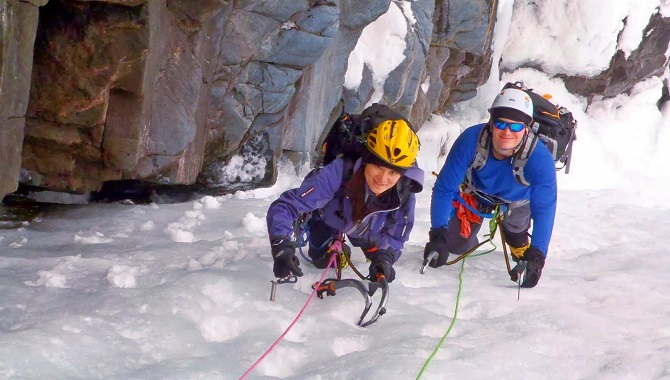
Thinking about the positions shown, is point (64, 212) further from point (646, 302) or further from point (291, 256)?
point (646, 302)

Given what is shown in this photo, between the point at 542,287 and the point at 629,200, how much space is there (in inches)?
379

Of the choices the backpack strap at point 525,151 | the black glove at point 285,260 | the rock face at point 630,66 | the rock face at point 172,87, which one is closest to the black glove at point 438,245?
the backpack strap at point 525,151

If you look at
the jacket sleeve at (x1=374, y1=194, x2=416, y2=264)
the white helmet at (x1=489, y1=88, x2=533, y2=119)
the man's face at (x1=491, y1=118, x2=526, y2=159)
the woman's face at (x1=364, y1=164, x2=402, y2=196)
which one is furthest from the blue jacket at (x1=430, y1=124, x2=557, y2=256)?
the woman's face at (x1=364, y1=164, x2=402, y2=196)

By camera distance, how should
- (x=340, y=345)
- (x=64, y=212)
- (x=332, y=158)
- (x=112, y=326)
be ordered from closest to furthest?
(x=112, y=326)
(x=340, y=345)
(x=332, y=158)
(x=64, y=212)

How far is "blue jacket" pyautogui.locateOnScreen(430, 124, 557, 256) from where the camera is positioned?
504 centimetres

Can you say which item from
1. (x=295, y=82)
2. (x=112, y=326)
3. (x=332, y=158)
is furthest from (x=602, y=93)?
(x=112, y=326)

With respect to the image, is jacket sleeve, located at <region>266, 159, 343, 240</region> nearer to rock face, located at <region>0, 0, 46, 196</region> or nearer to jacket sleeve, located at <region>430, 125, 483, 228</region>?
jacket sleeve, located at <region>430, 125, 483, 228</region>

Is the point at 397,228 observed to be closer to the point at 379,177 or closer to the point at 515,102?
the point at 379,177

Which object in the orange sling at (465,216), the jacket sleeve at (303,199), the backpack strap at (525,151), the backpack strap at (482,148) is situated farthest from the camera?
the orange sling at (465,216)

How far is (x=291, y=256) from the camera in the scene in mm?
3918

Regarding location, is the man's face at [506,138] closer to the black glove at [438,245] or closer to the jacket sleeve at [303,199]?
the black glove at [438,245]

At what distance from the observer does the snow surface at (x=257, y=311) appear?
3.40 metres

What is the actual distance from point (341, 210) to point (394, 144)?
0.77 meters

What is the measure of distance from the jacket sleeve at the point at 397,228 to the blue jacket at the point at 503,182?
0.90m
